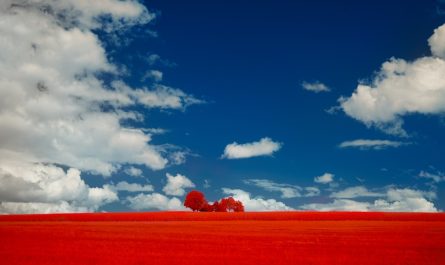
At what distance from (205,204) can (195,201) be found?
2287 mm

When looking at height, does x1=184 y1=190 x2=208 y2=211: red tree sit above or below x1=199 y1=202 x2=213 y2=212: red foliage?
above

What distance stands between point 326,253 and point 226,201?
7295 cm

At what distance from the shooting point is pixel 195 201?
298 ft

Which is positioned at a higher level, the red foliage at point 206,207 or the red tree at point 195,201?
the red tree at point 195,201

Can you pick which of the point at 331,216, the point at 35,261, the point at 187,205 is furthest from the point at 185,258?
the point at 187,205

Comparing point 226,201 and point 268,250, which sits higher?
point 226,201

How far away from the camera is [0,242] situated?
25.4 meters

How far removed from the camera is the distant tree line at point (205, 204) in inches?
3568

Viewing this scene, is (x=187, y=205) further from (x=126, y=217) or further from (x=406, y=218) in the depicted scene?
(x=406, y=218)

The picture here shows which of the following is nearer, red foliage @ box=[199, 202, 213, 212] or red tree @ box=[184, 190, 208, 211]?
red tree @ box=[184, 190, 208, 211]

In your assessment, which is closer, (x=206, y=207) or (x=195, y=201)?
(x=195, y=201)

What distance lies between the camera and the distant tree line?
297 ft

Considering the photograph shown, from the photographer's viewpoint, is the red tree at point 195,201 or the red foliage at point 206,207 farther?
the red foliage at point 206,207

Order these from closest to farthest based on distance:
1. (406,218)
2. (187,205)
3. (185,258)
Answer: (185,258) < (406,218) < (187,205)
